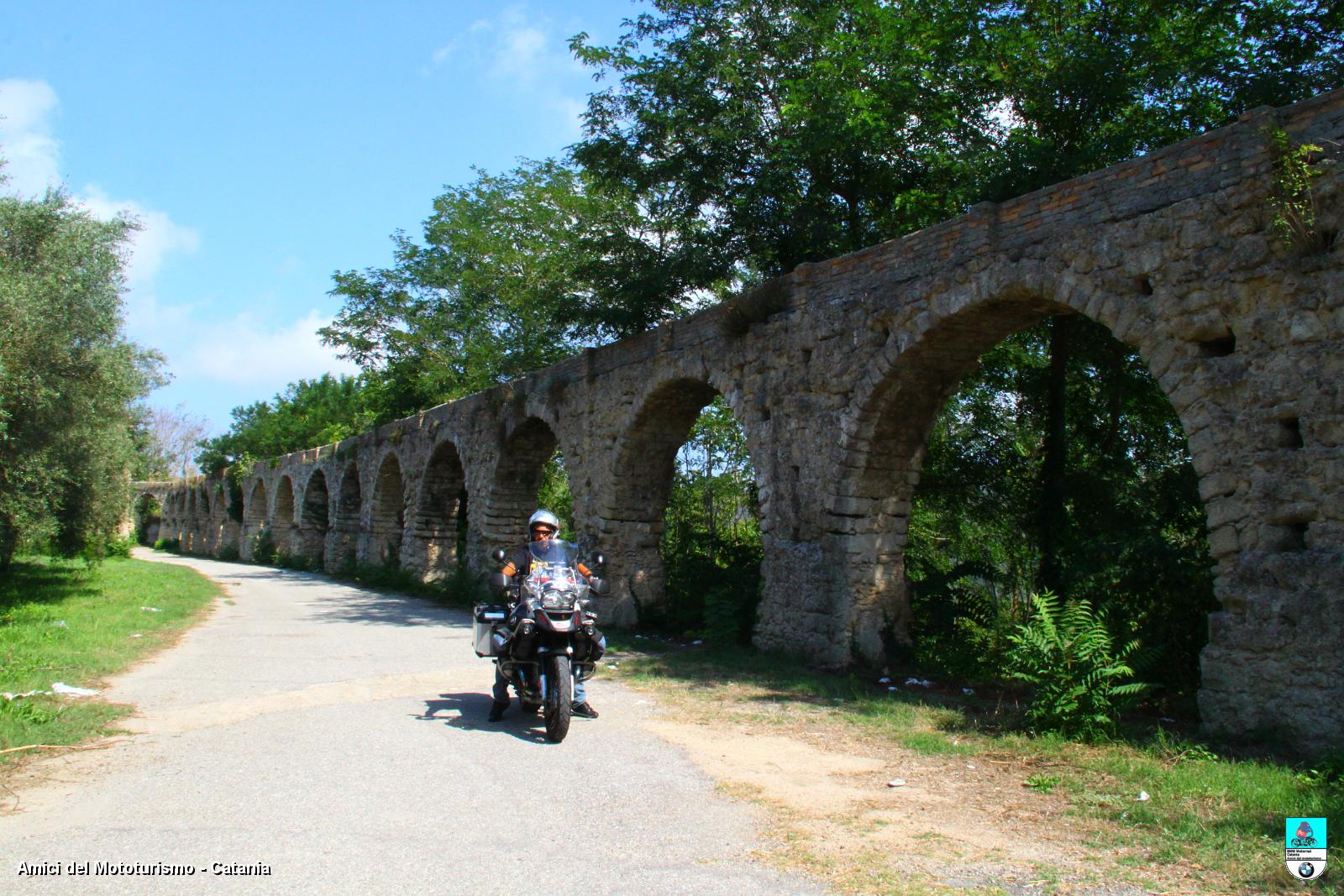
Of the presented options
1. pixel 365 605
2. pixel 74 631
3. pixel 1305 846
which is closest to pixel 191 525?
pixel 365 605

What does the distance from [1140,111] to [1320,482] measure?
17.6ft

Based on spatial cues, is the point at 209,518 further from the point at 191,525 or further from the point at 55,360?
the point at 55,360

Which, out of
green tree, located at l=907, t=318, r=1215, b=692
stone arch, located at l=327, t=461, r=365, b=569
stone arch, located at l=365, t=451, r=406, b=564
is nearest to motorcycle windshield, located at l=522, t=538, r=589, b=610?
green tree, located at l=907, t=318, r=1215, b=692

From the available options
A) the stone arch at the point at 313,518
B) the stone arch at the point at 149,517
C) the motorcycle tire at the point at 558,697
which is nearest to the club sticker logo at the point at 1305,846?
the motorcycle tire at the point at 558,697

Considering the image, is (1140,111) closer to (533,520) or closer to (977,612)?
(977,612)

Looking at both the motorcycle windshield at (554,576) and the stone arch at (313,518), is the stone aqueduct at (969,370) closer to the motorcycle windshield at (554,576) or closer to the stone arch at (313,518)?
the motorcycle windshield at (554,576)

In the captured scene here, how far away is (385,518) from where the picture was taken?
2189 cm

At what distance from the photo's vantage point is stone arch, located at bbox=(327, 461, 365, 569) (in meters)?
24.0

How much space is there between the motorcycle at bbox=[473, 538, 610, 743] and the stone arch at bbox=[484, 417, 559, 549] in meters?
9.42

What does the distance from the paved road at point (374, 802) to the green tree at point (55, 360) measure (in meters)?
4.72

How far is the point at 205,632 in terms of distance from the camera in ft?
35.0

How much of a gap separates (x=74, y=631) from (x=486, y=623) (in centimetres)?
562

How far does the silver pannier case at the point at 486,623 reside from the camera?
239 inches

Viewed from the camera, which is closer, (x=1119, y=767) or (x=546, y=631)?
(x=1119, y=767)
